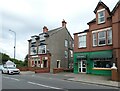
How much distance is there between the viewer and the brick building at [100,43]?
29.1m

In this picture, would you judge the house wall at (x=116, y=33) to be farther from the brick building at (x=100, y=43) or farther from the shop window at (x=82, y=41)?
the shop window at (x=82, y=41)

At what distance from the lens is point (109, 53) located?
31234 mm

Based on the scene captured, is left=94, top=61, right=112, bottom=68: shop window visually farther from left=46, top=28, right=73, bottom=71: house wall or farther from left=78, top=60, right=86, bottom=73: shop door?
left=46, top=28, right=73, bottom=71: house wall

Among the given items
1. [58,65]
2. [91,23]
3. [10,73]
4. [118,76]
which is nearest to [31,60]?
[58,65]

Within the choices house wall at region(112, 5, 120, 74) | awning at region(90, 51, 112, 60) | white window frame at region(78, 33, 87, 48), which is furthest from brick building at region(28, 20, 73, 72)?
house wall at region(112, 5, 120, 74)

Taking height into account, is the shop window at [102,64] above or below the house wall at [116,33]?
below

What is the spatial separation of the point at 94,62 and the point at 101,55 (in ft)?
7.32

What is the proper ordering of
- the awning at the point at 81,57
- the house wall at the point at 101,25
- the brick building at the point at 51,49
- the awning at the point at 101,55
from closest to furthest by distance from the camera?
the awning at the point at 101,55 → the house wall at the point at 101,25 → the awning at the point at 81,57 → the brick building at the point at 51,49

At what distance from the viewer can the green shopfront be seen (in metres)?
31.6

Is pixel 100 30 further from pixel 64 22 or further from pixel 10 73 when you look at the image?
pixel 64 22

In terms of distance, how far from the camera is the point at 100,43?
33.5m

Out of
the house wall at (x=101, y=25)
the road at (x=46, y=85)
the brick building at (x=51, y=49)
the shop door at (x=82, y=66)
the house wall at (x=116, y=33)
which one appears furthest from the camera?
the brick building at (x=51, y=49)

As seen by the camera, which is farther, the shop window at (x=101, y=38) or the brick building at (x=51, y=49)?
the brick building at (x=51, y=49)

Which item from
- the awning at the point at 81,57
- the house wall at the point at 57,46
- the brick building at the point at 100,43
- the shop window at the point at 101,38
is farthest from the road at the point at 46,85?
the house wall at the point at 57,46
